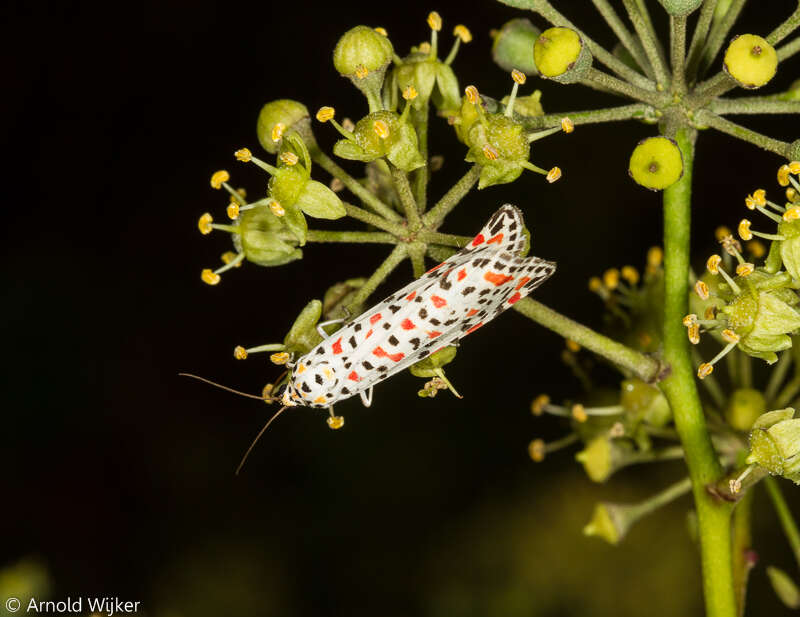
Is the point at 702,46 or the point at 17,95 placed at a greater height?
the point at 17,95

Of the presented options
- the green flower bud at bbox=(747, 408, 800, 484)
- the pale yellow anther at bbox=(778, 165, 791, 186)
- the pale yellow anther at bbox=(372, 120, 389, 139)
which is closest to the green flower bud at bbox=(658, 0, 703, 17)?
the pale yellow anther at bbox=(778, 165, 791, 186)

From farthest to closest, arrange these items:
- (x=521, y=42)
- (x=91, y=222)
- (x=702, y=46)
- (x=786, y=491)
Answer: (x=91, y=222), (x=786, y=491), (x=521, y=42), (x=702, y=46)

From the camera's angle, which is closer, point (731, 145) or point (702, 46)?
point (702, 46)

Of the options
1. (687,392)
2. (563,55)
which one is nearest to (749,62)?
(563,55)

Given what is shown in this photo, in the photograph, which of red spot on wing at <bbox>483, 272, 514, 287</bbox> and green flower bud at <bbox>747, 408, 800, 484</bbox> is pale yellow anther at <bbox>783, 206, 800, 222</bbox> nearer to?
green flower bud at <bbox>747, 408, 800, 484</bbox>

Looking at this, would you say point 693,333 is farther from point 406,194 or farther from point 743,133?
point 406,194

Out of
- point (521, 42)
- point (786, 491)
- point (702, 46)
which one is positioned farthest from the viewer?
point (786, 491)

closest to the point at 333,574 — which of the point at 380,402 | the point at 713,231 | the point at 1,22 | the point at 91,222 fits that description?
the point at 380,402

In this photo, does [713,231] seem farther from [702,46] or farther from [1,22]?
[1,22]
